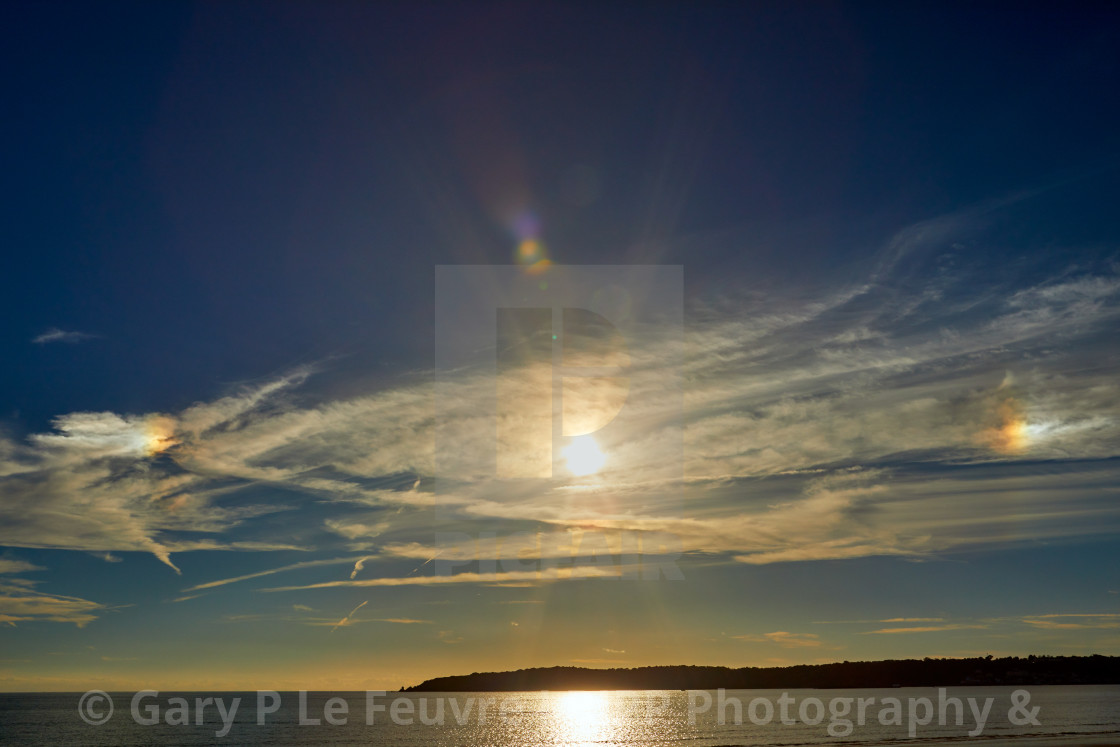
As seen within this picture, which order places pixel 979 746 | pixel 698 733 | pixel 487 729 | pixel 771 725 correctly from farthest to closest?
pixel 487 729 < pixel 771 725 < pixel 698 733 < pixel 979 746

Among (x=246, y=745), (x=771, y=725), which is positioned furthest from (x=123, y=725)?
(x=771, y=725)

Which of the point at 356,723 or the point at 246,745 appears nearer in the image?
the point at 246,745

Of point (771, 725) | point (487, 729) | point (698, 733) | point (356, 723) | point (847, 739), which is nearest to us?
point (847, 739)

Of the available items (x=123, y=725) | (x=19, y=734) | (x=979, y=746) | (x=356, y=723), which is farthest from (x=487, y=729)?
(x=979, y=746)

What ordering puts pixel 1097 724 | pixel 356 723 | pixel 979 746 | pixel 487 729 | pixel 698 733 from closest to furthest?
1. pixel 979 746
2. pixel 1097 724
3. pixel 698 733
4. pixel 487 729
5. pixel 356 723

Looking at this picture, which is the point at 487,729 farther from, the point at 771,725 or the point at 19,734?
the point at 19,734

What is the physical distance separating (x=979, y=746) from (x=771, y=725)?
67988mm

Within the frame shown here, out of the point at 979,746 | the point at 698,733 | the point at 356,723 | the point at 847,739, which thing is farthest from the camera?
the point at 356,723

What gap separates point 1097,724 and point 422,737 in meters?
119

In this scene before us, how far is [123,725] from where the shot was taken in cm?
17650

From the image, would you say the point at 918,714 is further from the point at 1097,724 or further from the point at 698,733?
the point at 698,733

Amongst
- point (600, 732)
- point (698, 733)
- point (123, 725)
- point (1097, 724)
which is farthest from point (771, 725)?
point (123, 725)

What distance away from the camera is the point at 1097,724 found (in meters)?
126

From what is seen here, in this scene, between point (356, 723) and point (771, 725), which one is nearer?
point (771, 725)
